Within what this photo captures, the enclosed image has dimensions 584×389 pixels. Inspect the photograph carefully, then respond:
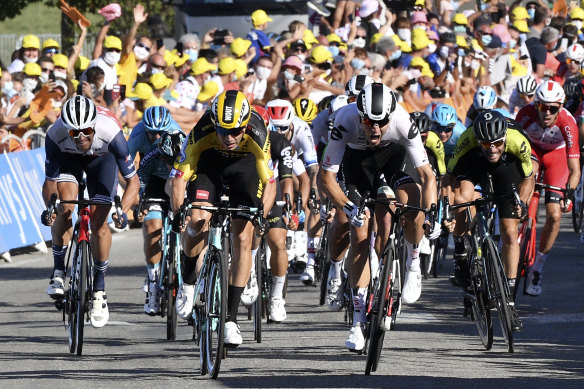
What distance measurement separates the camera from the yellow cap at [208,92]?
63.1ft

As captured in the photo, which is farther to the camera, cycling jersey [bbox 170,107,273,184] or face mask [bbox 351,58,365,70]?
face mask [bbox 351,58,365,70]

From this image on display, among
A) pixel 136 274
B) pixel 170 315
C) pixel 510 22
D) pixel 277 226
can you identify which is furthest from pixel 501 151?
pixel 510 22

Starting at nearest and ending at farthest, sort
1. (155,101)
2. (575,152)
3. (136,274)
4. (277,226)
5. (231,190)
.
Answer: (231,190)
(277,226)
(575,152)
(136,274)
(155,101)

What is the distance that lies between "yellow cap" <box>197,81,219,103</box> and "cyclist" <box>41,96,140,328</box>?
7855 mm

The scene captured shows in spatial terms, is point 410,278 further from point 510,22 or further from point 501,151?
point 510,22

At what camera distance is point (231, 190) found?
1036 centimetres

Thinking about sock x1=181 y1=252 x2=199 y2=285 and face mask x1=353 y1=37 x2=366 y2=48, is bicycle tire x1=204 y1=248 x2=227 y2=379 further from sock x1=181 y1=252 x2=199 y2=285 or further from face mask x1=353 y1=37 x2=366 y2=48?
face mask x1=353 y1=37 x2=366 y2=48

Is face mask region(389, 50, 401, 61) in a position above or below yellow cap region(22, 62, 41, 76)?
below

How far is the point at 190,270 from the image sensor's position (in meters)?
10.2

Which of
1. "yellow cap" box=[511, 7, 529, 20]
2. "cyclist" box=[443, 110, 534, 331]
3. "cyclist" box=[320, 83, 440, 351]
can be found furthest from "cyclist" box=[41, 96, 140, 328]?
"yellow cap" box=[511, 7, 529, 20]

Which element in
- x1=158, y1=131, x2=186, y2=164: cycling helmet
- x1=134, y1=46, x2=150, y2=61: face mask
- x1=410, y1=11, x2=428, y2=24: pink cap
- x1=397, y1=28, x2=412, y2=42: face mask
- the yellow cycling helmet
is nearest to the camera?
x1=158, y1=131, x2=186, y2=164: cycling helmet

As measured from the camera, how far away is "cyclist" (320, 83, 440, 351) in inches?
388

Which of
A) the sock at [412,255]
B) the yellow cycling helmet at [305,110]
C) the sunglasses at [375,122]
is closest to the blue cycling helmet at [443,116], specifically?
the yellow cycling helmet at [305,110]

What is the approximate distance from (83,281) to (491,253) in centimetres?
296
